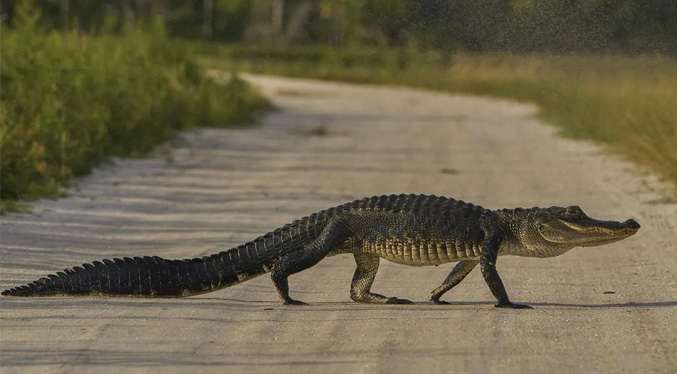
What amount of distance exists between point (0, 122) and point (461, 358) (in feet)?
28.8

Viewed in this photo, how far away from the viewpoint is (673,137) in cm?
1647

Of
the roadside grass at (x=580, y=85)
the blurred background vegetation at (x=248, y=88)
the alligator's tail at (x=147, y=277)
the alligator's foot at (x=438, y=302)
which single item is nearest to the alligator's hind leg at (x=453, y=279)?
the alligator's foot at (x=438, y=302)

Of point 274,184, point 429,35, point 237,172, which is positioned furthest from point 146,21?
point 274,184

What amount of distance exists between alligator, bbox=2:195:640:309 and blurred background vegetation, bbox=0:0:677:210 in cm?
585

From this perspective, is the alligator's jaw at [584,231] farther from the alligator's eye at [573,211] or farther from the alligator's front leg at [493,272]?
the alligator's front leg at [493,272]

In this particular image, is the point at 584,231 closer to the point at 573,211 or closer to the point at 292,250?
the point at 573,211

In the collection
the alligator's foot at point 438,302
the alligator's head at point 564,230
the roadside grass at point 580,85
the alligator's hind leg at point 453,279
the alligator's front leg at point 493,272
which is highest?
the alligator's head at point 564,230

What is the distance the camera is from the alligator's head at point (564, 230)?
8.20 metres

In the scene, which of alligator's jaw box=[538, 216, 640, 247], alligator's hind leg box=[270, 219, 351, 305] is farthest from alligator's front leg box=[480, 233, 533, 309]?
alligator's hind leg box=[270, 219, 351, 305]

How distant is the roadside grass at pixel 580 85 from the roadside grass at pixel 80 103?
6.41m

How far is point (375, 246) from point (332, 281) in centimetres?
117

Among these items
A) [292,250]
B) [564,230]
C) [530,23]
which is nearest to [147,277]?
[292,250]

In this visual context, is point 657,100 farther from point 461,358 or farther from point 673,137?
point 461,358

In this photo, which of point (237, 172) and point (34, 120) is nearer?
point (34, 120)
